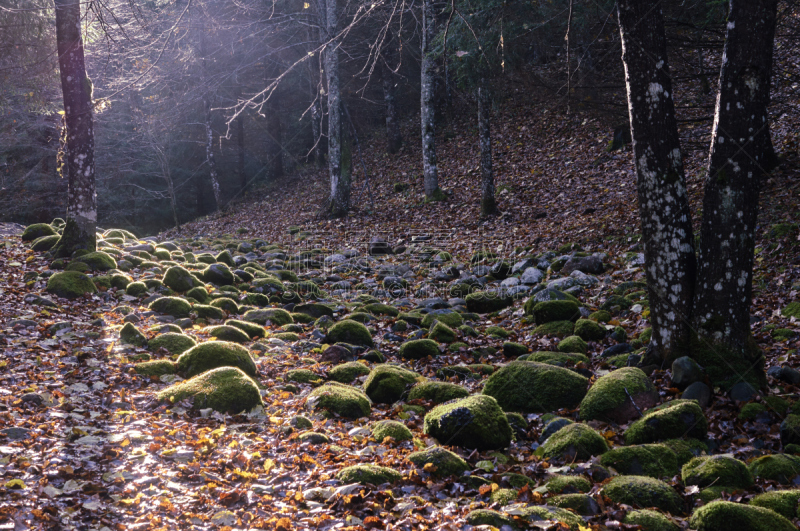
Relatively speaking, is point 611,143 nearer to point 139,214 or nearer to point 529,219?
point 529,219

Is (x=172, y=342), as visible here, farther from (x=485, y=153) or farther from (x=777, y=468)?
(x=485, y=153)

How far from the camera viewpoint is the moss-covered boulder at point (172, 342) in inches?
247

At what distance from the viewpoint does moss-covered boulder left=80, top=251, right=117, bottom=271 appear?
29.0 ft

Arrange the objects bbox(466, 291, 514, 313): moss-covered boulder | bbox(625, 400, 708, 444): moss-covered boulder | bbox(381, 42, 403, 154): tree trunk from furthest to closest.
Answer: bbox(381, 42, 403, 154): tree trunk, bbox(466, 291, 514, 313): moss-covered boulder, bbox(625, 400, 708, 444): moss-covered boulder

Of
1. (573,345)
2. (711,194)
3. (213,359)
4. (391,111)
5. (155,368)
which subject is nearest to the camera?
(711,194)

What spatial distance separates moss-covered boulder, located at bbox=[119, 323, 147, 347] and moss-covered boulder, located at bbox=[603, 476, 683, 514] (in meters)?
5.37

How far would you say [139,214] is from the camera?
27.8m

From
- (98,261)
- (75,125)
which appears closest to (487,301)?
(98,261)

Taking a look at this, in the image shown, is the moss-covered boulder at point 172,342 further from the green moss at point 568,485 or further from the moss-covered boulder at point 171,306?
the green moss at point 568,485

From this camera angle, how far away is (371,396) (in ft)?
18.6

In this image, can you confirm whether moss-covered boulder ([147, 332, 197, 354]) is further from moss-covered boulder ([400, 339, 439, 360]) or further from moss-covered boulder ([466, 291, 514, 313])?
moss-covered boulder ([466, 291, 514, 313])

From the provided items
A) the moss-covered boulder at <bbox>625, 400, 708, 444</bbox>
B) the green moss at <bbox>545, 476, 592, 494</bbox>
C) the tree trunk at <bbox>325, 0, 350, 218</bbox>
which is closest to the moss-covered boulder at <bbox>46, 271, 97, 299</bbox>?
the green moss at <bbox>545, 476, 592, 494</bbox>

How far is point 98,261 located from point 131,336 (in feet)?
11.0

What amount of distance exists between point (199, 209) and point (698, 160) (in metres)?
26.3
